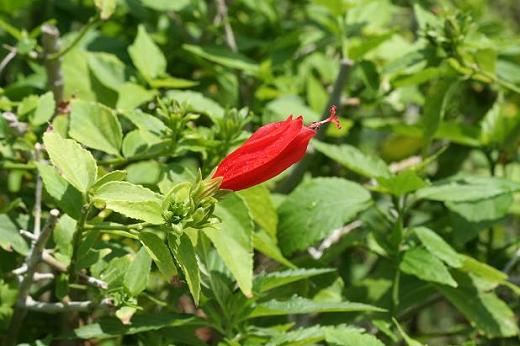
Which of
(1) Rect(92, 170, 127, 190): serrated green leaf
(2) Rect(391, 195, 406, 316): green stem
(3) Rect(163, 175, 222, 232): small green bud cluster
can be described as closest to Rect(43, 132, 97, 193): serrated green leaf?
(1) Rect(92, 170, 127, 190): serrated green leaf

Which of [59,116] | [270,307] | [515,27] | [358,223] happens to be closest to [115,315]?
[270,307]

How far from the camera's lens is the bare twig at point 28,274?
116 centimetres

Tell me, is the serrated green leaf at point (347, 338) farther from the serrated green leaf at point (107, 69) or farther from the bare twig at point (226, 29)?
the bare twig at point (226, 29)

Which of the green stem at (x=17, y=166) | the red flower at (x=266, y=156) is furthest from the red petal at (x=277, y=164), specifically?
the green stem at (x=17, y=166)

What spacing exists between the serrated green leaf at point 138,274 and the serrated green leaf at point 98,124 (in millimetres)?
204

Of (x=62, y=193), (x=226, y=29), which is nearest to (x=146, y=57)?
(x=226, y=29)

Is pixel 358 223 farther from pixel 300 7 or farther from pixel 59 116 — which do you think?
pixel 300 7

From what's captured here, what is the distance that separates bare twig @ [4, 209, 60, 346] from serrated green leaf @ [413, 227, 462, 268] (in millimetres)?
628

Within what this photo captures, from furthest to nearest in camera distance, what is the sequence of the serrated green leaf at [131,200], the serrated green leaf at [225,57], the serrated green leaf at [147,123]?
the serrated green leaf at [225,57] → the serrated green leaf at [147,123] → the serrated green leaf at [131,200]

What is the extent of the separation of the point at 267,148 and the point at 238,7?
4.30ft

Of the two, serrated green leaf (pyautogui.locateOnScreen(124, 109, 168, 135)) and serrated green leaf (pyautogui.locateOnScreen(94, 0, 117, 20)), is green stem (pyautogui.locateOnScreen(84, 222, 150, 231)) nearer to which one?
serrated green leaf (pyautogui.locateOnScreen(124, 109, 168, 135))

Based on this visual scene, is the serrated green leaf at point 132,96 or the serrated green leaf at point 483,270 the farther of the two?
the serrated green leaf at point 132,96

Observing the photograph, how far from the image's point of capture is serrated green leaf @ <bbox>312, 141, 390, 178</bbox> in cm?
157

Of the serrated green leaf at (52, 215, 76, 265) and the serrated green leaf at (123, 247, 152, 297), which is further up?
the serrated green leaf at (52, 215, 76, 265)
